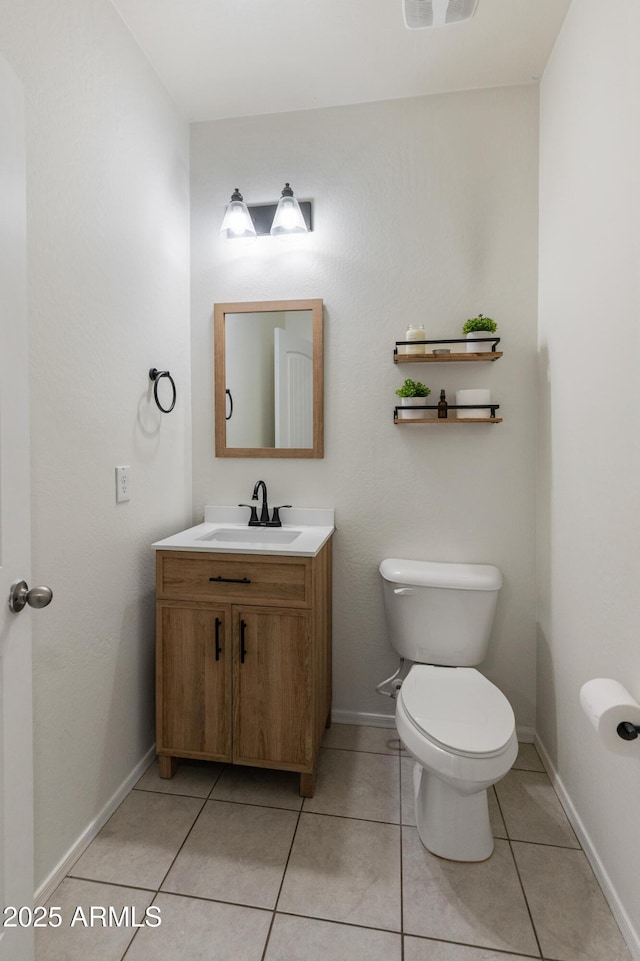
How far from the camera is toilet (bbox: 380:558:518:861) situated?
4.62 feet

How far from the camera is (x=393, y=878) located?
144cm

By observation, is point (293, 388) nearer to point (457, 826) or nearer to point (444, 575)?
point (444, 575)

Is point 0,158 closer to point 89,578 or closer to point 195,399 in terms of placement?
point 89,578

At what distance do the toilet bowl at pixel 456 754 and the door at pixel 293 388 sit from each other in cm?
110

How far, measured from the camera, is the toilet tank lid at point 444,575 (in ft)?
6.27

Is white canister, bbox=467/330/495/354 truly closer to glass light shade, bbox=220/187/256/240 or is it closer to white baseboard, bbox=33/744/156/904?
glass light shade, bbox=220/187/256/240

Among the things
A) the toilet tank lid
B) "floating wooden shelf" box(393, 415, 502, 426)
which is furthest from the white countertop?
"floating wooden shelf" box(393, 415, 502, 426)

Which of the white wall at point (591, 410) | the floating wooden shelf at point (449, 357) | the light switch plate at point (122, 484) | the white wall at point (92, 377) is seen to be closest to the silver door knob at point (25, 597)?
the white wall at point (92, 377)

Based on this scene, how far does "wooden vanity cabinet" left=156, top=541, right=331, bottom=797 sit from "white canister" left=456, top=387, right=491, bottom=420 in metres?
0.83

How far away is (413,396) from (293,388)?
0.53m

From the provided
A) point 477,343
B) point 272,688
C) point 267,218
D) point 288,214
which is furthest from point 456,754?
point 267,218

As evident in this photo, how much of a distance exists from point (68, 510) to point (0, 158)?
34.2 inches

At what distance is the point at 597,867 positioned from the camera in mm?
1443

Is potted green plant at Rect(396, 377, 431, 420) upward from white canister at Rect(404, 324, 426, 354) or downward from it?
downward
